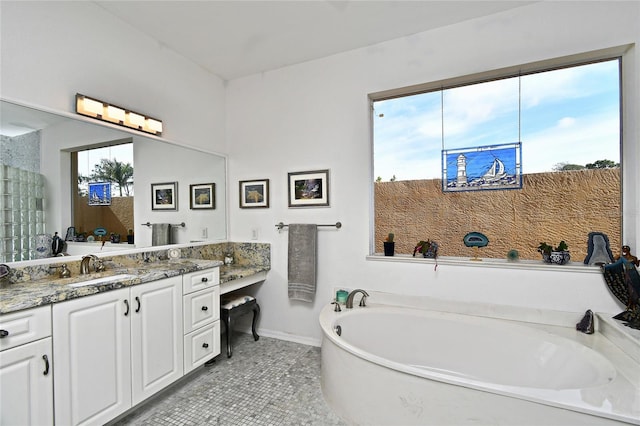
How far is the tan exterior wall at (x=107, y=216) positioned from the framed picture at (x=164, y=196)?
201 millimetres

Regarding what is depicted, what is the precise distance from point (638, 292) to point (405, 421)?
5.24ft

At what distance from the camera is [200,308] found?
229 centimetres

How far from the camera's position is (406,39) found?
252cm

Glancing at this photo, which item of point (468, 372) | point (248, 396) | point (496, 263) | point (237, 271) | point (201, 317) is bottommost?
point (248, 396)

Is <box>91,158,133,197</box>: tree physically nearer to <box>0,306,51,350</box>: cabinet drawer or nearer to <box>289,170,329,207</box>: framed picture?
<box>0,306,51,350</box>: cabinet drawer

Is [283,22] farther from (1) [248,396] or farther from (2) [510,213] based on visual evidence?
(1) [248,396]

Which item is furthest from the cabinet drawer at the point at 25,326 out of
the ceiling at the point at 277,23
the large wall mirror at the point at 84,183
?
the ceiling at the point at 277,23

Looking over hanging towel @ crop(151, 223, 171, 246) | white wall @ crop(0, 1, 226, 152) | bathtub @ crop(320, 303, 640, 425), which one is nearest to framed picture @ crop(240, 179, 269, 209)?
→ white wall @ crop(0, 1, 226, 152)

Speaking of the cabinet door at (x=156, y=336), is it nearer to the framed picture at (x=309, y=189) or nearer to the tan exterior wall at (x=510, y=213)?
the framed picture at (x=309, y=189)

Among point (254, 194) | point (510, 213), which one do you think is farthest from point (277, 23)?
point (510, 213)

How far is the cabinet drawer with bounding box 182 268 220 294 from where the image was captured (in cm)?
218

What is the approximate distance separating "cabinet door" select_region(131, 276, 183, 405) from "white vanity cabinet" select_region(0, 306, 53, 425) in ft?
1.40

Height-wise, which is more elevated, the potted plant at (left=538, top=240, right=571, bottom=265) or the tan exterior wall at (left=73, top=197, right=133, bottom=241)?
the tan exterior wall at (left=73, top=197, right=133, bottom=241)

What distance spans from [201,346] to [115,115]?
1.87 meters
